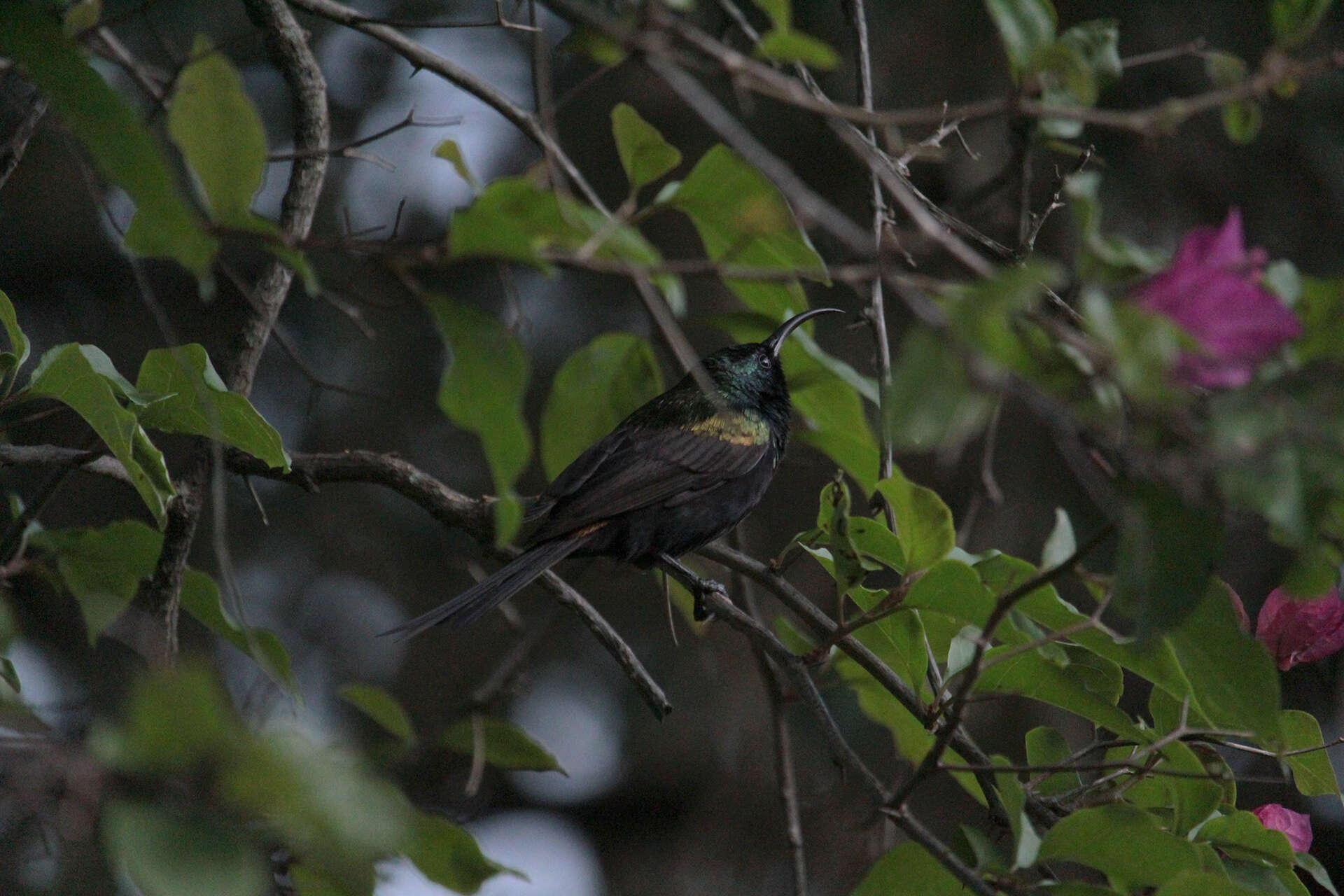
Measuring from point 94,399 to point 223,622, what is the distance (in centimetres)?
46

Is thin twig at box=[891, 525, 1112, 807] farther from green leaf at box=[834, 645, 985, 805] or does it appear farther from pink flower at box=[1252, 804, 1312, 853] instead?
pink flower at box=[1252, 804, 1312, 853]

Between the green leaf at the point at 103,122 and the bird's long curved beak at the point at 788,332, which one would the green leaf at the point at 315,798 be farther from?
the bird's long curved beak at the point at 788,332

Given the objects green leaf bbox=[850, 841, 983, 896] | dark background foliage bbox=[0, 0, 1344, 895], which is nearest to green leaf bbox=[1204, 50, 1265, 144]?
green leaf bbox=[850, 841, 983, 896]

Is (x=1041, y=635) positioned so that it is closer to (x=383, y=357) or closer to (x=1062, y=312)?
(x=1062, y=312)

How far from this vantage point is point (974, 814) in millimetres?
5789

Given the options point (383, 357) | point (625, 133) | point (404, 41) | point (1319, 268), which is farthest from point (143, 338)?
point (1319, 268)

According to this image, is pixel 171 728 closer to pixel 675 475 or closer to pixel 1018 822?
pixel 1018 822

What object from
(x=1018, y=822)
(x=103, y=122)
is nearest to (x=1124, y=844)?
(x=1018, y=822)

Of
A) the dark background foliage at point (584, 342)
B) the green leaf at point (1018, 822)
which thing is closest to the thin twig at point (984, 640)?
the green leaf at point (1018, 822)

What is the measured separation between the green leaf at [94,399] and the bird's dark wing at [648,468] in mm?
1429

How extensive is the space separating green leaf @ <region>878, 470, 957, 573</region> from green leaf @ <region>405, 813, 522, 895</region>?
1037 mm

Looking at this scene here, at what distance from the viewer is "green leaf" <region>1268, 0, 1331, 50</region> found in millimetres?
1435

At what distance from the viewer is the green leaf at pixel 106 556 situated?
1723 millimetres

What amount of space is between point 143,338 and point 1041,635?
498 centimetres
